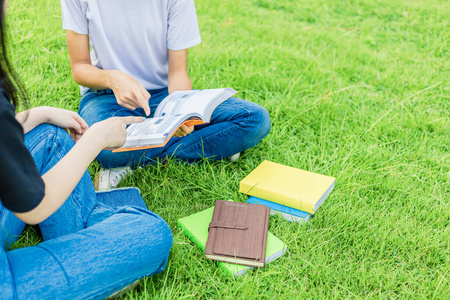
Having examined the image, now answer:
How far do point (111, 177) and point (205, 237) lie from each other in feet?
2.11

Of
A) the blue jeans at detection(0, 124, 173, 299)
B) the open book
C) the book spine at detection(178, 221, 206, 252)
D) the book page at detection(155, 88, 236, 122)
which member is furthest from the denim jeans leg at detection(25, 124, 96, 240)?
the book page at detection(155, 88, 236, 122)

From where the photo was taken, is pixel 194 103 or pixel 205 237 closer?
→ pixel 205 237

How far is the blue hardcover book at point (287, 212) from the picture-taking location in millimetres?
1989

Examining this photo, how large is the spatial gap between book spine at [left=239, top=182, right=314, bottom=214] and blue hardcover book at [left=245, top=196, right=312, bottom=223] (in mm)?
17

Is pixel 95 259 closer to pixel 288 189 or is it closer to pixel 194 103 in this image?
pixel 194 103

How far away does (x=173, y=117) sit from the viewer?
74.9 inches

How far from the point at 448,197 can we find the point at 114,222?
5.51 feet

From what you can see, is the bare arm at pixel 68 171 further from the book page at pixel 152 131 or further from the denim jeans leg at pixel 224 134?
the denim jeans leg at pixel 224 134

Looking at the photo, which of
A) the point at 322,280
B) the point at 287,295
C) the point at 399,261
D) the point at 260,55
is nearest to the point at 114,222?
the point at 287,295

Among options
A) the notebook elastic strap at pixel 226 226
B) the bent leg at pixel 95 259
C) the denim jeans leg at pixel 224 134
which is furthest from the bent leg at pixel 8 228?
the denim jeans leg at pixel 224 134

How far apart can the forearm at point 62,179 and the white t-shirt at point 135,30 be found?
939mm

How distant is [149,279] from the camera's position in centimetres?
164

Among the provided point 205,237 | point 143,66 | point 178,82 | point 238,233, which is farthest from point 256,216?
point 143,66

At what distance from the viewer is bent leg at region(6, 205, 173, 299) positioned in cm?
129
